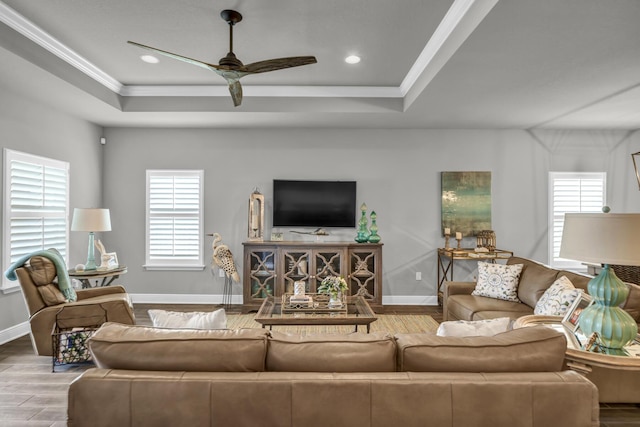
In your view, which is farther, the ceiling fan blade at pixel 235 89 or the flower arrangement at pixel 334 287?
the flower arrangement at pixel 334 287

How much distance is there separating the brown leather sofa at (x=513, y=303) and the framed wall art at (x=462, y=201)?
1420 millimetres

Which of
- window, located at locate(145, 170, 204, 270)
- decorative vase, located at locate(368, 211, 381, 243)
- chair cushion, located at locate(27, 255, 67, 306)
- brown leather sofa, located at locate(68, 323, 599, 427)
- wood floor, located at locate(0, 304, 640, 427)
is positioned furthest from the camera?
window, located at locate(145, 170, 204, 270)

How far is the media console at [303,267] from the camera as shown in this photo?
4922 millimetres

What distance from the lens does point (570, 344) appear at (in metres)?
1.97

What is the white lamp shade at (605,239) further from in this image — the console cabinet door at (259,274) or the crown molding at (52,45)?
the crown molding at (52,45)

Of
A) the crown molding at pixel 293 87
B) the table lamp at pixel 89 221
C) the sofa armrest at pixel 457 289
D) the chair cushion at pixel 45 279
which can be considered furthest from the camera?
the table lamp at pixel 89 221

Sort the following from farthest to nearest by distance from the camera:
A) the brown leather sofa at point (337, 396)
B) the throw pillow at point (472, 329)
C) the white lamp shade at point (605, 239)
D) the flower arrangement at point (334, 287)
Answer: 1. the flower arrangement at point (334, 287)
2. the throw pillow at point (472, 329)
3. the white lamp shade at point (605, 239)
4. the brown leather sofa at point (337, 396)

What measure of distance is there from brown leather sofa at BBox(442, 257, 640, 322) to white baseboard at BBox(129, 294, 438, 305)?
4.63 feet

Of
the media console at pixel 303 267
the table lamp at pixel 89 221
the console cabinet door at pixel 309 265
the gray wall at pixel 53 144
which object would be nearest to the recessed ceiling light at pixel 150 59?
the gray wall at pixel 53 144

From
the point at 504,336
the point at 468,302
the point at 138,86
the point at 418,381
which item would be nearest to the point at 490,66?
the point at 468,302

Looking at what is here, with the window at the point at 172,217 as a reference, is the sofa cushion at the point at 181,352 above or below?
below

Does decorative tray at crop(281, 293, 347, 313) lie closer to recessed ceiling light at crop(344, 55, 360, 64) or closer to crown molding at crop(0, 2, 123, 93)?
recessed ceiling light at crop(344, 55, 360, 64)

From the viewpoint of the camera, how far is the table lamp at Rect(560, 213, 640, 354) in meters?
1.67

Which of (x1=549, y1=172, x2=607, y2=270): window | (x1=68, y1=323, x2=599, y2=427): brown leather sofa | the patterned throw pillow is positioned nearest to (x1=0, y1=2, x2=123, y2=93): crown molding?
(x1=68, y1=323, x2=599, y2=427): brown leather sofa
